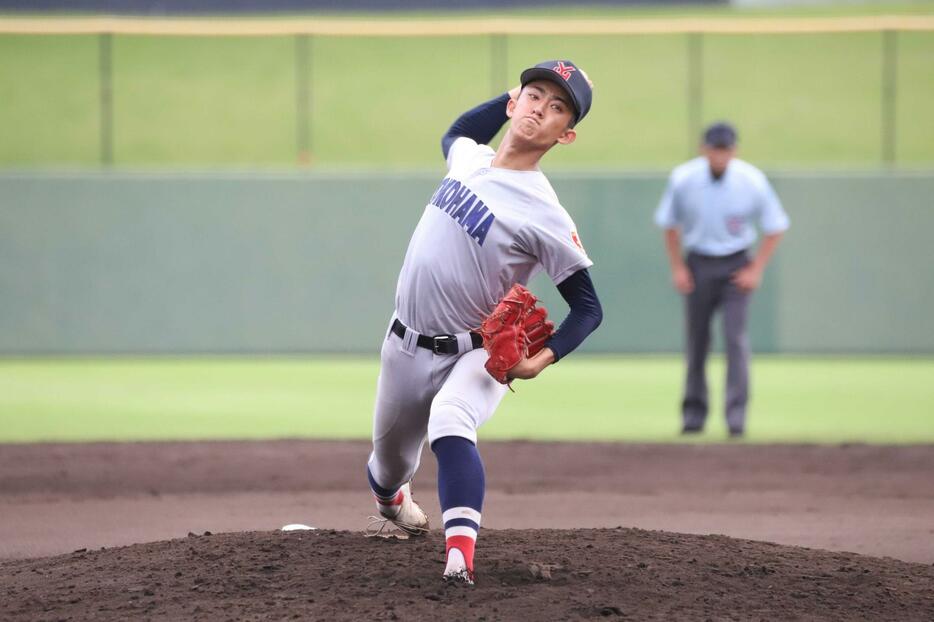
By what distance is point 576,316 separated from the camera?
4.46m

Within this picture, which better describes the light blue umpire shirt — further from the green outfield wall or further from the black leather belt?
the black leather belt

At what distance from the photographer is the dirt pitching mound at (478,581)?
4180mm

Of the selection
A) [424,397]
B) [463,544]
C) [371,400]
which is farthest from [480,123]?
[371,400]

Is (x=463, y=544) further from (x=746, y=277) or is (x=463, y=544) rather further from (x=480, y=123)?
(x=746, y=277)

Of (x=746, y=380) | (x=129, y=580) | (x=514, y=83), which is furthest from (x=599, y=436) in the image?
(x=514, y=83)

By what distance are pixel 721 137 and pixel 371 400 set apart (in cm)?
371

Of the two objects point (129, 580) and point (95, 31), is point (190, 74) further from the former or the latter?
point (129, 580)

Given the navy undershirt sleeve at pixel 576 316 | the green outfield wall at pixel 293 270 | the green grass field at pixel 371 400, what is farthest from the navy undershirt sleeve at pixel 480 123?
the green outfield wall at pixel 293 270

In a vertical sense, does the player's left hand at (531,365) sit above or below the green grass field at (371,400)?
above

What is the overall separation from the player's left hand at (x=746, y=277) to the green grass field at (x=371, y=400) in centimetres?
104

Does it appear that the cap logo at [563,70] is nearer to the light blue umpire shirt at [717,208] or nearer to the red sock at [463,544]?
the red sock at [463,544]

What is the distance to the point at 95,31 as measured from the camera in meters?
16.5

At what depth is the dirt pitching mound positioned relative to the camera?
418cm

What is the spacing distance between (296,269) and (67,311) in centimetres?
239
